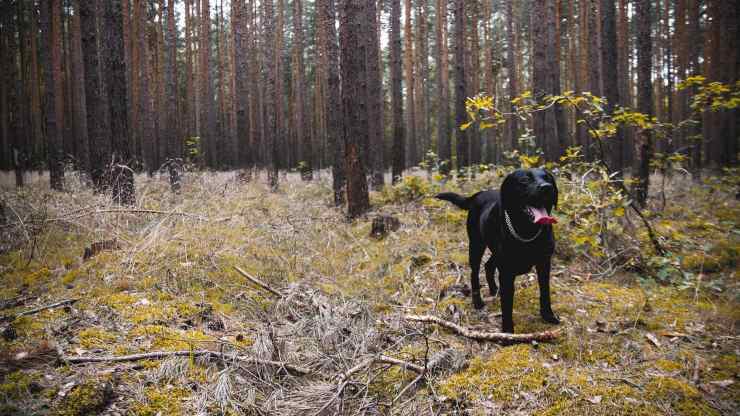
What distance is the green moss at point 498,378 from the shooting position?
245 centimetres

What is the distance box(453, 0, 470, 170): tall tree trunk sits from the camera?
10633 millimetres

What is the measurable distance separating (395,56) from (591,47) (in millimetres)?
7914

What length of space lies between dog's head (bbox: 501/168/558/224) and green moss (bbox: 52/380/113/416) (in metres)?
2.81

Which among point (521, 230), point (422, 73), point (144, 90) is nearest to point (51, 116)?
→ point (144, 90)

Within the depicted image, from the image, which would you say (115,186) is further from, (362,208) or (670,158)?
(670,158)

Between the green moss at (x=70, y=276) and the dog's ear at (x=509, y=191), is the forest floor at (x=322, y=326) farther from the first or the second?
the dog's ear at (x=509, y=191)

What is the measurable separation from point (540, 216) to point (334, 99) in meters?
7.91

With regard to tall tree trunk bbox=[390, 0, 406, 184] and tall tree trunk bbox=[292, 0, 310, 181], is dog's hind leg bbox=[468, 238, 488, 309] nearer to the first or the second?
tall tree trunk bbox=[390, 0, 406, 184]

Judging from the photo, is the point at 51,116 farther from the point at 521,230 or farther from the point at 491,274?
the point at 521,230

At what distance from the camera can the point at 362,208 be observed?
7.07 meters

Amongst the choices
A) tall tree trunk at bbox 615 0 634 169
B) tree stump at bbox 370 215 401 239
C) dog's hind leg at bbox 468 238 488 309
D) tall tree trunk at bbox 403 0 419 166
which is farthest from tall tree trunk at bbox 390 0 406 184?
tall tree trunk at bbox 615 0 634 169

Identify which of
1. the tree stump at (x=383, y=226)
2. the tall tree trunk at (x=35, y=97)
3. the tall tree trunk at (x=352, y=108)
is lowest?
the tree stump at (x=383, y=226)

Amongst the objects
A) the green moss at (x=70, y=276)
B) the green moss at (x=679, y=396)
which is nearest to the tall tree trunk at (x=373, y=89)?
the green moss at (x=70, y=276)

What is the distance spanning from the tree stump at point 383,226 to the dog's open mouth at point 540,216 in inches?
130
